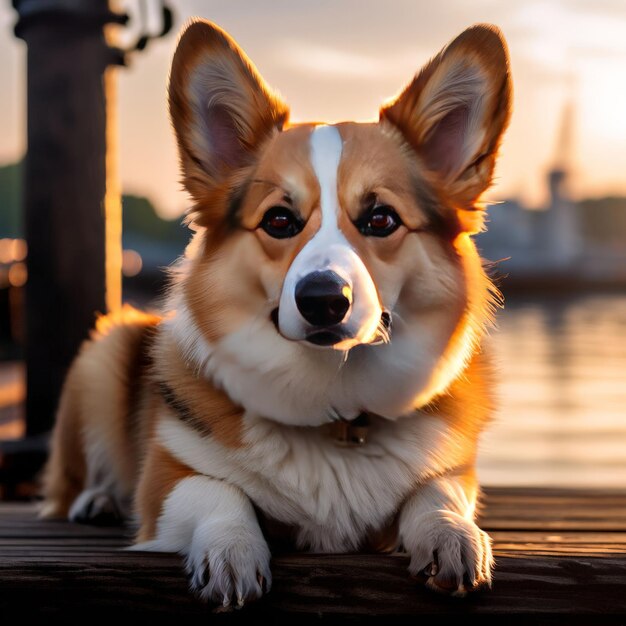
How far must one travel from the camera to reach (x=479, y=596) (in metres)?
1.79

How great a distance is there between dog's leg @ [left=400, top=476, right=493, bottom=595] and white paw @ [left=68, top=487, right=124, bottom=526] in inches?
42.4

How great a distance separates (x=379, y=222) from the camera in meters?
1.99

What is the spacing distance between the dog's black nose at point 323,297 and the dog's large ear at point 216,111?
0.61m

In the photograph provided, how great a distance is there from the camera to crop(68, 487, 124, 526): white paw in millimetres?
2662

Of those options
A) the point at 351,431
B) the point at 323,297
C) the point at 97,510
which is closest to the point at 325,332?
the point at 323,297

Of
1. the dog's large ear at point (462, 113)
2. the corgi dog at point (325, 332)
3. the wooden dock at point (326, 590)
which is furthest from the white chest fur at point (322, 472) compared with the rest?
the dog's large ear at point (462, 113)

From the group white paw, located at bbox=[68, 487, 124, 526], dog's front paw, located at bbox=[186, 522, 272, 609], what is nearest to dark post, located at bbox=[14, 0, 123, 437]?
white paw, located at bbox=[68, 487, 124, 526]

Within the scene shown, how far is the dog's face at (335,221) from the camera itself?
1.97 meters

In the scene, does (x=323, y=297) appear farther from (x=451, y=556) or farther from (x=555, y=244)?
(x=555, y=244)

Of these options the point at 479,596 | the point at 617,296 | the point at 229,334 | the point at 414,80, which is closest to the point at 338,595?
the point at 479,596

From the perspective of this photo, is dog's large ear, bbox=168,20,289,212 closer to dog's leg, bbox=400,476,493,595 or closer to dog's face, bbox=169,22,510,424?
dog's face, bbox=169,22,510,424

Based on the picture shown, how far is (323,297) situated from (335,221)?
11.5 inches

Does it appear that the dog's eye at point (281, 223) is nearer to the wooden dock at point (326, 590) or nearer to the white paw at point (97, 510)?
the wooden dock at point (326, 590)

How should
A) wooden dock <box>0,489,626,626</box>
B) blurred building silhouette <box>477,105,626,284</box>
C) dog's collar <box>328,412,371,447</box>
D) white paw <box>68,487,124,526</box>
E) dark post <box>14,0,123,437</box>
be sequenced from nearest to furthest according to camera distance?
wooden dock <box>0,489,626,626</box> → dog's collar <box>328,412,371,447</box> → white paw <box>68,487,124,526</box> → dark post <box>14,0,123,437</box> → blurred building silhouette <box>477,105,626,284</box>
